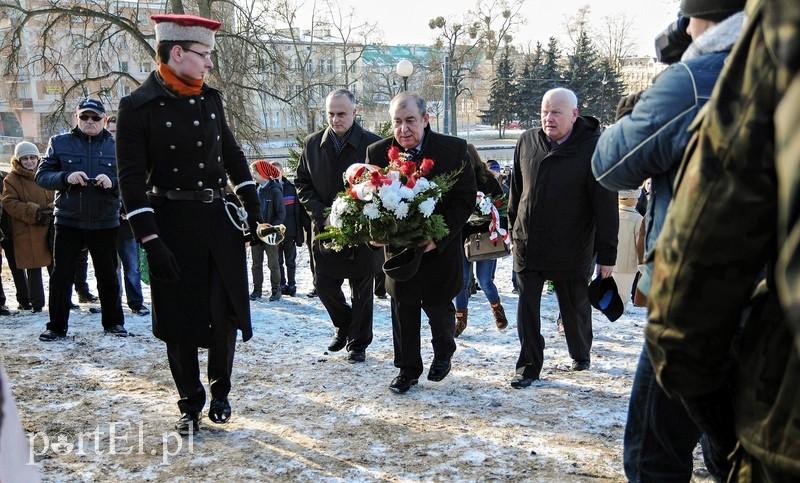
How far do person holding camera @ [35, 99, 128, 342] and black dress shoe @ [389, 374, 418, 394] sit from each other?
317 centimetres

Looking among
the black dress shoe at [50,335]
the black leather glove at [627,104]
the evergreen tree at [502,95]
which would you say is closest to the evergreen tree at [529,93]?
the evergreen tree at [502,95]

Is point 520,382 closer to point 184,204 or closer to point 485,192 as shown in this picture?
point 485,192

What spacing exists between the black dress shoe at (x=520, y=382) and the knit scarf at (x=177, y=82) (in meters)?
3.00

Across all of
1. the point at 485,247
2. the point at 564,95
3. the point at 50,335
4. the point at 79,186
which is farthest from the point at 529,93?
the point at 564,95

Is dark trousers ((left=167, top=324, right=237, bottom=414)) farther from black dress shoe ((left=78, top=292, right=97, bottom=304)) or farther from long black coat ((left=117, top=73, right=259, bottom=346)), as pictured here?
black dress shoe ((left=78, top=292, right=97, bottom=304))

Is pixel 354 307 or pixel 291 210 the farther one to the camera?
pixel 291 210

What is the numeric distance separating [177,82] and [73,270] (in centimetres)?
335

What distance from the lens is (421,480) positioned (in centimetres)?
374

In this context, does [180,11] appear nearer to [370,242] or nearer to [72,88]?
[72,88]

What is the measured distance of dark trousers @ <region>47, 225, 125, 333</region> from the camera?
6.72m

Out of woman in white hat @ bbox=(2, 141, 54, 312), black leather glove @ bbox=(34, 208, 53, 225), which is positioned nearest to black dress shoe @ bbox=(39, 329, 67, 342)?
woman in white hat @ bbox=(2, 141, 54, 312)

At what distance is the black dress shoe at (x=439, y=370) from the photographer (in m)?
5.32

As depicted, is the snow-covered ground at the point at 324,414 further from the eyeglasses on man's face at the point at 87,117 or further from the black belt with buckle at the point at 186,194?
the eyeglasses on man's face at the point at 87,117

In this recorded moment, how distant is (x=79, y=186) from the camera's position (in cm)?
670
